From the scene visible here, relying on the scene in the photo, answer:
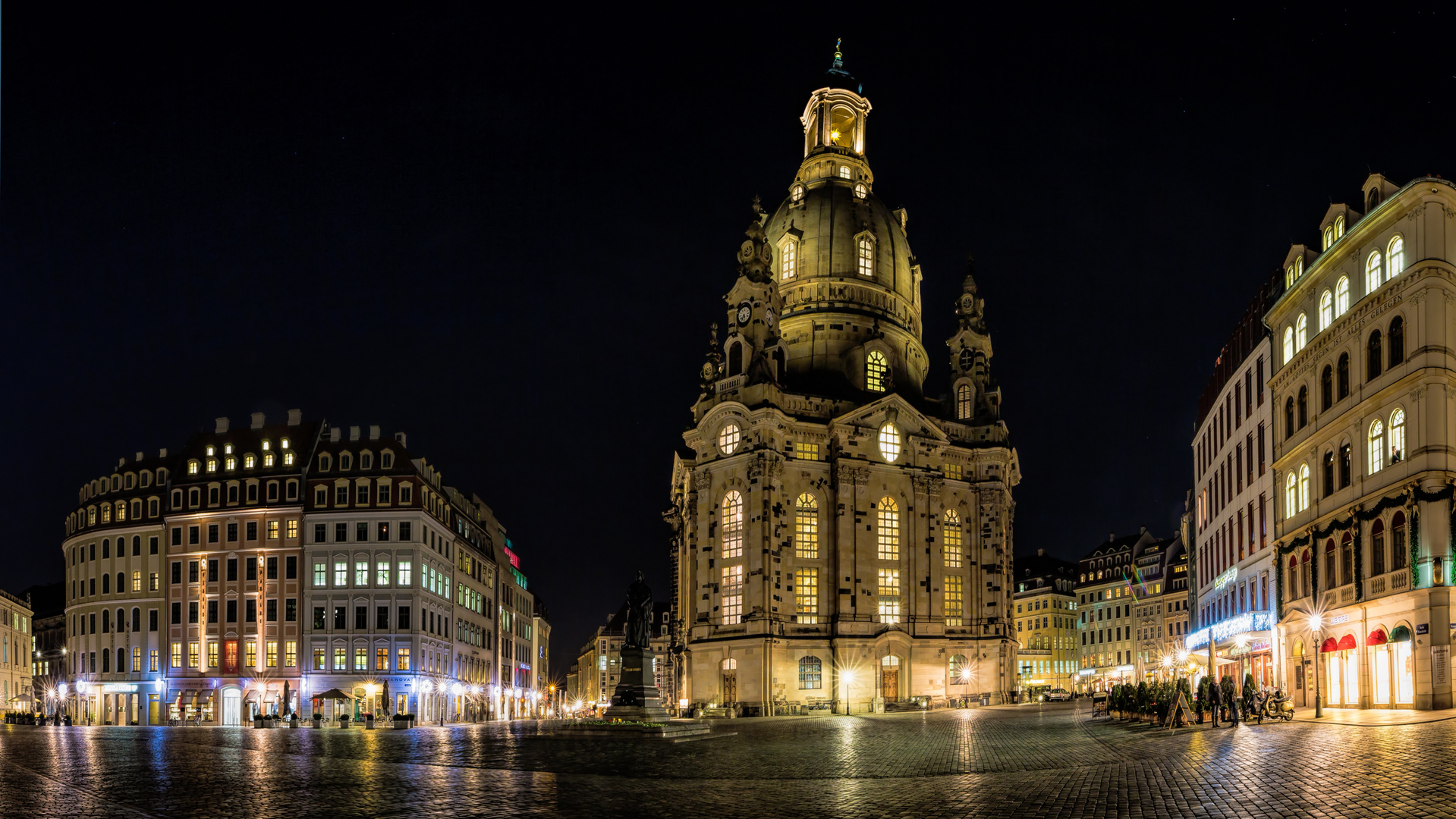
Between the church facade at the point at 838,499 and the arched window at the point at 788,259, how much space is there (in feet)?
0.55

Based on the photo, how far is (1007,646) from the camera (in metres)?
106

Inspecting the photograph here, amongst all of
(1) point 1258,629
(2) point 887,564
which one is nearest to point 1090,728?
(1) point 1258,629

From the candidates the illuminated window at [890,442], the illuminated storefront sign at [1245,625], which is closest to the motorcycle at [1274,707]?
the illuminated storefront sign at [1245,625]

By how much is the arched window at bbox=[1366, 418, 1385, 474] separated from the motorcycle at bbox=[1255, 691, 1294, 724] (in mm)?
9730

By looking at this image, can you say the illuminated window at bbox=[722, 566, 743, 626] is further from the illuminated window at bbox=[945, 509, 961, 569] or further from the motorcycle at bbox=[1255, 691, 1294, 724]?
the motorcycle at bbox=[1255, 691, 1294, 724]

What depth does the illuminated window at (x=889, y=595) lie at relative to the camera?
102 meters

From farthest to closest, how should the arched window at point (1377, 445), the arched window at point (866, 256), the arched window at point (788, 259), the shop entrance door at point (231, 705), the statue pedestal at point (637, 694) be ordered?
the arched window at point (788, 259) → the arched window at point (866, 256) → the shop entrance door at point (231, 705) → the statue pedestal at point (637, 694) → the arched window at point (1377, 445)

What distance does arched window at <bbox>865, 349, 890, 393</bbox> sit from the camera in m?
109

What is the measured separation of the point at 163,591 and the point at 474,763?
79682 mm

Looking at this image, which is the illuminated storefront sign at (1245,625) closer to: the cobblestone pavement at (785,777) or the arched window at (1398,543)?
the arched window at (1398,543)

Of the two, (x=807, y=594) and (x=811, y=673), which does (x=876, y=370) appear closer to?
(x=807, y=594)

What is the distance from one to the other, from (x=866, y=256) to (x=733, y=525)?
95.5 ft

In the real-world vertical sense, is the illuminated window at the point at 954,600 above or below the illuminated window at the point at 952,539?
below

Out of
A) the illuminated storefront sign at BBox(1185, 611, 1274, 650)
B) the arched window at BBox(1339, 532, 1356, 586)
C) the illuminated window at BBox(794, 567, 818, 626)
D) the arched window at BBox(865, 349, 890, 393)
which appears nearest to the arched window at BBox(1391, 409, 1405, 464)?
the arched window at BBox(1339, 532, 1356, 586)
